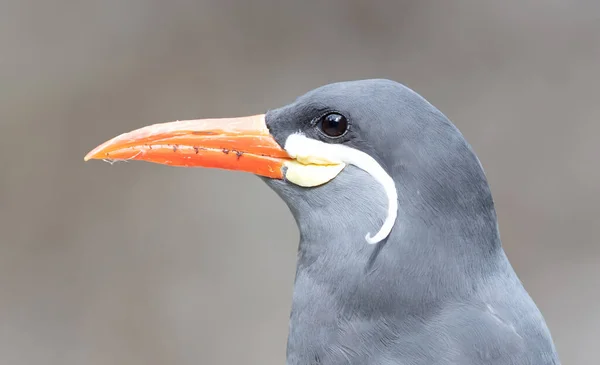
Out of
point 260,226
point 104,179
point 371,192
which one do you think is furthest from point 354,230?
point 104,179

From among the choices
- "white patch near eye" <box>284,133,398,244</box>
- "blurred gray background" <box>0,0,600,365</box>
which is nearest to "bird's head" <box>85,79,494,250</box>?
"white patch near eye" <box>284,133,398,244</box>

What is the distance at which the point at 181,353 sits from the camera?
4.55 meters

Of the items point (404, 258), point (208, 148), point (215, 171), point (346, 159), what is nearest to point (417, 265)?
point (404, 258)

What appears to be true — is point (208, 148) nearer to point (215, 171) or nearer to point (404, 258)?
point (404, 258)

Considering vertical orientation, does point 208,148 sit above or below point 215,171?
above

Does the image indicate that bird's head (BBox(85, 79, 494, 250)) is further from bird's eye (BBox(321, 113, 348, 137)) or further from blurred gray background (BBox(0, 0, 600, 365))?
blurred gray background (BBox(0, 0, 600, 365))

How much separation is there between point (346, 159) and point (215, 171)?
3.08 m

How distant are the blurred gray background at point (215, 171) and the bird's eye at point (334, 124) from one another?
2.94 metres

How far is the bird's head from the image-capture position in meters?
1.55

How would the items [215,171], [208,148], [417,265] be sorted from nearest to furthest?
[417,265] < [208,148] < [215,171]

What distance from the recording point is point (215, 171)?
4.66m

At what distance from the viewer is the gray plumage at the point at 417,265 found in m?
1.53

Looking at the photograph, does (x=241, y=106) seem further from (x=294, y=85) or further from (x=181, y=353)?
(x=181, y=353)

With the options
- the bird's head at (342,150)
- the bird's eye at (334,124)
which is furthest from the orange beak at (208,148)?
the bird's eye at (334,124)
